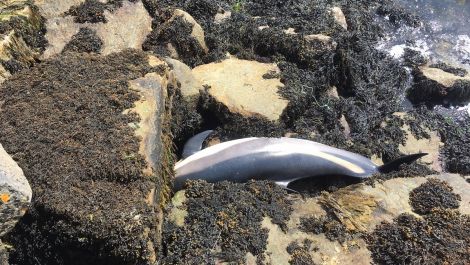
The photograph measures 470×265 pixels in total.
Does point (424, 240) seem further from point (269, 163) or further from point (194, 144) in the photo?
point (194, 144)

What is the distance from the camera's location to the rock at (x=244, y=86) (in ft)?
18.8

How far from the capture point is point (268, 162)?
16.5 feet

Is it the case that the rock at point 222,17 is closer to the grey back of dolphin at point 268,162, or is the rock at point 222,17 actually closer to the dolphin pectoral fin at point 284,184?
the grey back of dolphin at point 268,162

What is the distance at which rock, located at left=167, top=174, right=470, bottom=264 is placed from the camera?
4.30 meters

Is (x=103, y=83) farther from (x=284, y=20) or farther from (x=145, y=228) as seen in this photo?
(x=284, y=20)

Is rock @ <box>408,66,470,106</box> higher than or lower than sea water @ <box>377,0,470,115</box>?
lower

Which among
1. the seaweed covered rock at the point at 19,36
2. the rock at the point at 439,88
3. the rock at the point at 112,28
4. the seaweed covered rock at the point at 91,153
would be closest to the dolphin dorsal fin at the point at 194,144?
the seaweed covered rock at the point at 91,153

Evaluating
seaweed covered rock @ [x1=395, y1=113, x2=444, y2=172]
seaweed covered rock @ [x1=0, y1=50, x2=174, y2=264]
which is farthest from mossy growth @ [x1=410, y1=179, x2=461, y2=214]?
seaweed covered rock @ [x1=0, y1=50, x2=174, y2=264]

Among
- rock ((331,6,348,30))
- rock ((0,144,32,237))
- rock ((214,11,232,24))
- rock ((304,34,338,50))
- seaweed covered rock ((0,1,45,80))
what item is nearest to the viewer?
rock ((0,144,32,237))

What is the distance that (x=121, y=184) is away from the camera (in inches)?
159

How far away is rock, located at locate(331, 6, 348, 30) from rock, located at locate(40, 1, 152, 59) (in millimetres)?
2946

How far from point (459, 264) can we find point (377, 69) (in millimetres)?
3733

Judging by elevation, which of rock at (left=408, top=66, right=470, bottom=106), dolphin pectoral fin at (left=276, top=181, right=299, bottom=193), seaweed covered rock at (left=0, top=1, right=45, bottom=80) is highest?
seaweed covered rock at (left=0, top=1, right=45, bottom=80)

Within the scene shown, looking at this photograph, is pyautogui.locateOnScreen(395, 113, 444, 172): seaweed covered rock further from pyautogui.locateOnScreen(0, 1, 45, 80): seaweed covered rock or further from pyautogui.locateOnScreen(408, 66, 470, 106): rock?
pyautogui.locateOnScreen(0, 1, 45, 80): seaweed covered rock
